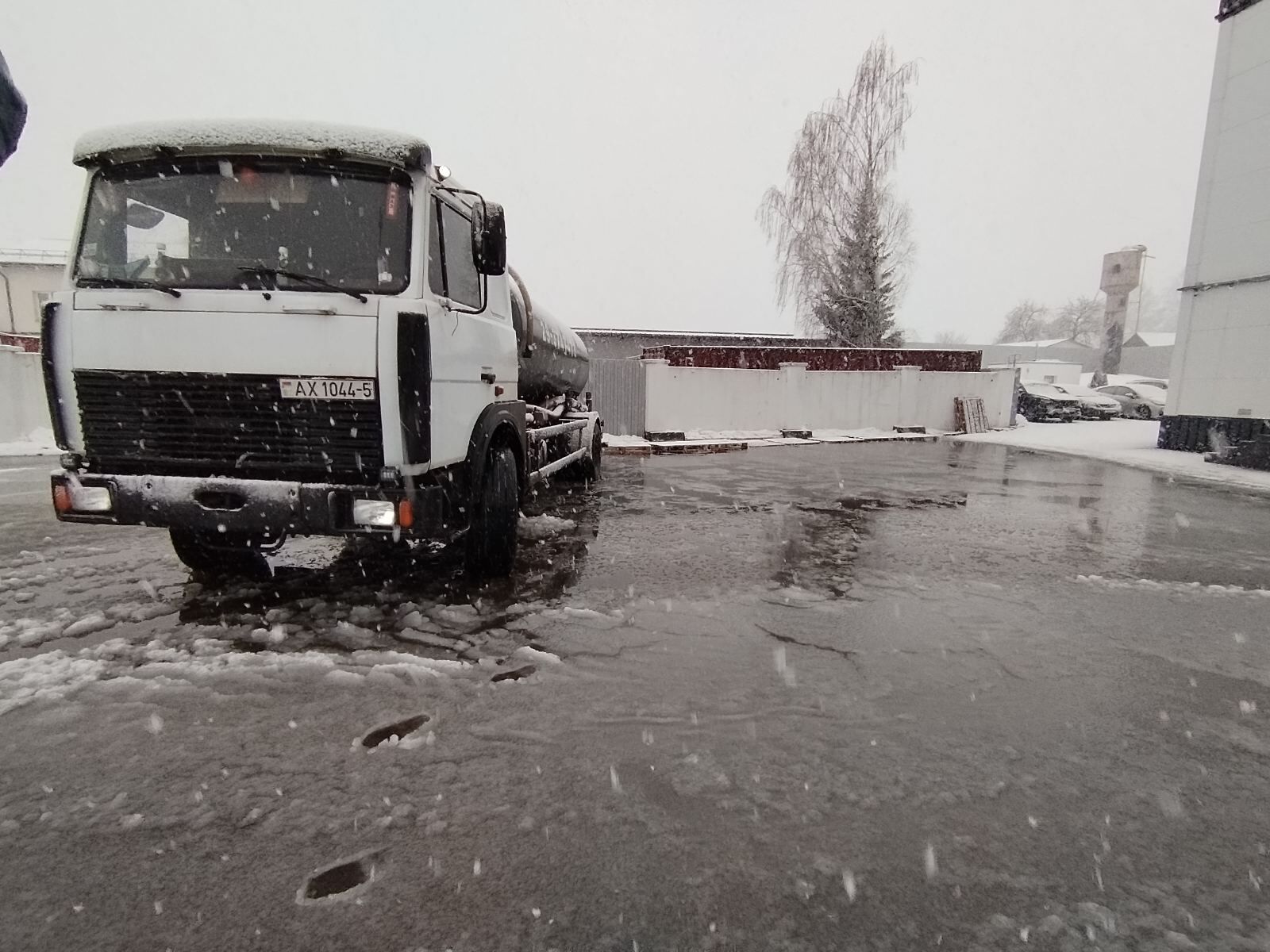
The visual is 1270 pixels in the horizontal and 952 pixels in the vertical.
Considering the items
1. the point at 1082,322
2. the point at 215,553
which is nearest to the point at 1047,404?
the point at 215,553

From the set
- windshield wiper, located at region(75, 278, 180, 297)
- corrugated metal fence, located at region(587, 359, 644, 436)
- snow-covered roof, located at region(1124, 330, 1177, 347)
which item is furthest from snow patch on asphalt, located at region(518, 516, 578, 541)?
snow-covered roof, located at region(1124, 330, 1177, 347)

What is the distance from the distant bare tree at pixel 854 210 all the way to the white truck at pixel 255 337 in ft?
87.0

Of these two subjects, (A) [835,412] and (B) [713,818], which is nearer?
(B) [713,818]

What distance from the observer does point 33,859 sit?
6.88 ft

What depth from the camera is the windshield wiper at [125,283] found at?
12.7 ft

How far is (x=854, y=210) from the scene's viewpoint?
2820 cm

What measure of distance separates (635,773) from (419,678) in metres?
1.31

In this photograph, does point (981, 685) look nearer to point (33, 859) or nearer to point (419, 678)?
point (419, 678)

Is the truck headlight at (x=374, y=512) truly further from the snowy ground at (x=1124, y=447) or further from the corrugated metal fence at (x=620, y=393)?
the snowy ground at (x=1124, y=447)

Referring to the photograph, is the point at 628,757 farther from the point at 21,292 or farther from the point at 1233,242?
the point at 21,292

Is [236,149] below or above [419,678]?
above

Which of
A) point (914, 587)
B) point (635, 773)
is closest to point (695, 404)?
point (914, 587)

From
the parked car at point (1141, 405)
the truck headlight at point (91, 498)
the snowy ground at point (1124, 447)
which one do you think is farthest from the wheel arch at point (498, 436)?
the parked car at point (1141, 405)

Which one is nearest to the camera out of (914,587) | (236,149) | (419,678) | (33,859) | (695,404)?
(33,859)
